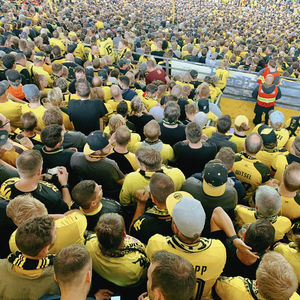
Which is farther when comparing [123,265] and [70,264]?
[123,265]

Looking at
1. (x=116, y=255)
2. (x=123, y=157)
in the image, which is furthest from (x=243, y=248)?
(x=123, y=157)

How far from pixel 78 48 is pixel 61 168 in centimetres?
765

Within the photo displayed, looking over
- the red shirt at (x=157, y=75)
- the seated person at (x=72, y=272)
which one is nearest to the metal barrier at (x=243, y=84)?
the red shirt at (x=157, y=75)

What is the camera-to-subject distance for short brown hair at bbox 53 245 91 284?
168 centimetres

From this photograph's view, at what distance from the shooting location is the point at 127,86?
594 cm

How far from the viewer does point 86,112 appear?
15.8 feet

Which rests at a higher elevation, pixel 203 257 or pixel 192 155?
pixel 203 257

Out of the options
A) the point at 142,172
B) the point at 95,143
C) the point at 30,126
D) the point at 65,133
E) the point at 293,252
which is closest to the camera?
the point at 293,252

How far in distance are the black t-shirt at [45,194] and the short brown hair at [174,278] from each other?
1.49 metres

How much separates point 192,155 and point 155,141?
57 centimetres

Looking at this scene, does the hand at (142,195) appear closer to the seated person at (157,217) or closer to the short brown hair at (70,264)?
the seated person at (157,217)

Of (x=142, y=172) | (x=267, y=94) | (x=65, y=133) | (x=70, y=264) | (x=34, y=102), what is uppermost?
(x=70, y=264)

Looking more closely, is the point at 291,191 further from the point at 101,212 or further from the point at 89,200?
the point at 89,200

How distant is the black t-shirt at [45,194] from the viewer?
2645mm
